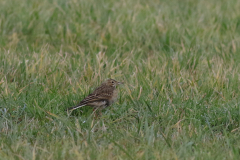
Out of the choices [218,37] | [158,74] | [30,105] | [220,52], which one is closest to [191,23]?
[218,37]

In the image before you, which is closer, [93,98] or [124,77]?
[93,98]

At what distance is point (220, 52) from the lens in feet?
28.3

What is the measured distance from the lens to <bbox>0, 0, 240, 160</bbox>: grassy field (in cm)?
465

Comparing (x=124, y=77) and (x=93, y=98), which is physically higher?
(x=93, y=98)

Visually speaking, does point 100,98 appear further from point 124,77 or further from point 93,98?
point 124,77

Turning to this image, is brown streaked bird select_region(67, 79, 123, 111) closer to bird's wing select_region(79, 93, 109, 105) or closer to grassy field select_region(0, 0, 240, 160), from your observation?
bird's wing select_region(79, 93, 109, 105)

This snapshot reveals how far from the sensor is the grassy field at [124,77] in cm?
465

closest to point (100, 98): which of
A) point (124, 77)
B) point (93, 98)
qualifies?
point (93, 98)

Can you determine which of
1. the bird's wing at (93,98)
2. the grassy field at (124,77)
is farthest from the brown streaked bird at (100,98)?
the grassy field at (124,77)

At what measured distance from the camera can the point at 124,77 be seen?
7039mm

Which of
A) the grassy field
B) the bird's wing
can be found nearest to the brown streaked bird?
the bird's wing

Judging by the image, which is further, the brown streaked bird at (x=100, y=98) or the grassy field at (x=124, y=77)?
the brown streaked bird at (x=100, y=98)

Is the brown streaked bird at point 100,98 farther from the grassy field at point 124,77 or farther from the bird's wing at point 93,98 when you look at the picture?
the grassy field at point 124,77

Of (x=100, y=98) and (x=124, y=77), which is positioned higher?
(x=100, y=98)
